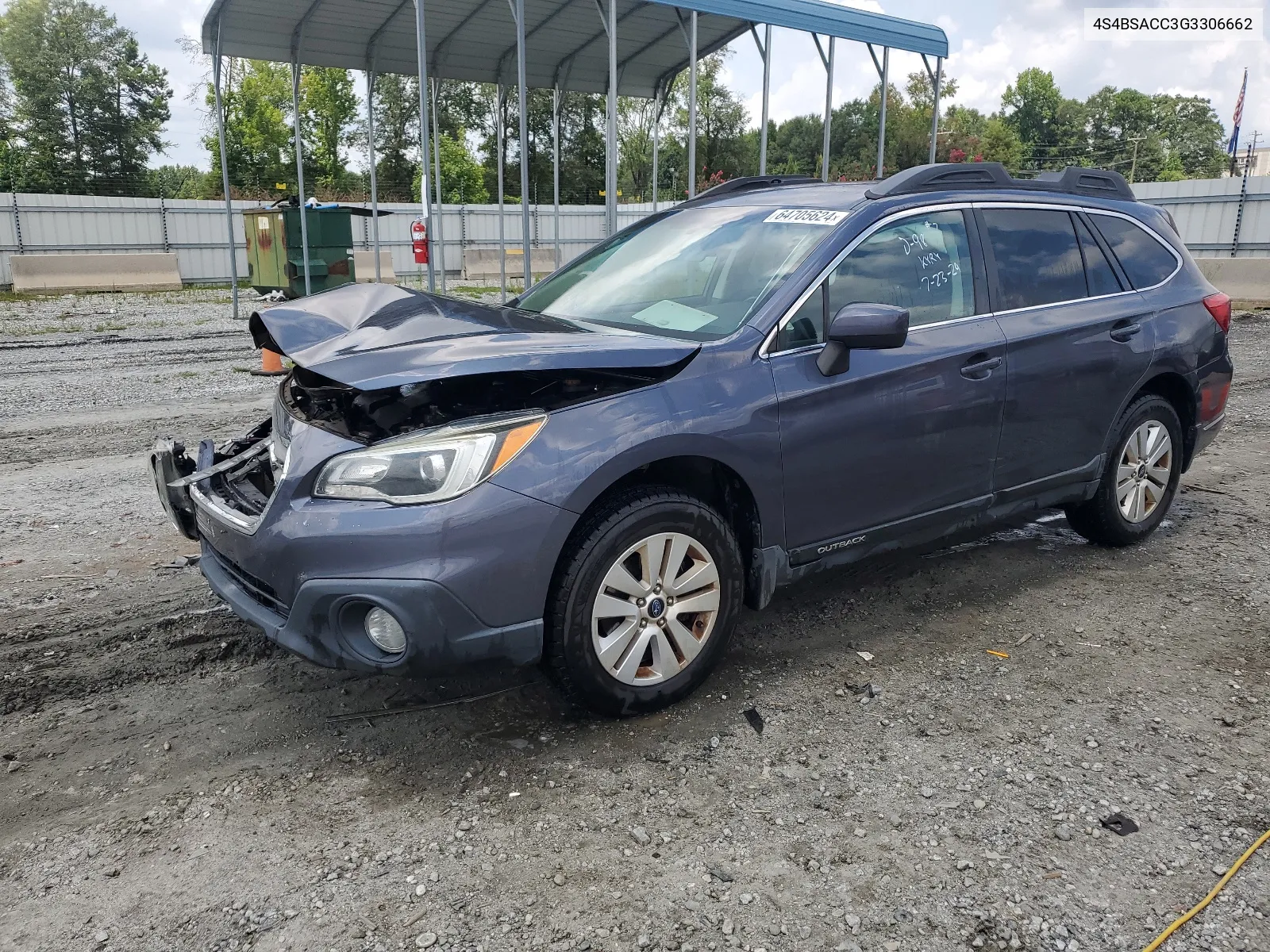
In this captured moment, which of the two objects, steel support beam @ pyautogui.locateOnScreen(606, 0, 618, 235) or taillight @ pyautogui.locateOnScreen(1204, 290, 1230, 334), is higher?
steel support beam @ pyautogui.locateOnScreen(606, 0, 618, 235)

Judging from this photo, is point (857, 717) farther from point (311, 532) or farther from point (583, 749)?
point (311, 532)

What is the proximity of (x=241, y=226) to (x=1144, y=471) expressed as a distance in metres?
28.6

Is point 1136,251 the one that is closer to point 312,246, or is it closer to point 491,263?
point 312,246

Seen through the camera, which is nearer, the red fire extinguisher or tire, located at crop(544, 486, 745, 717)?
tire, located at crop(544, 486, 745, 717)

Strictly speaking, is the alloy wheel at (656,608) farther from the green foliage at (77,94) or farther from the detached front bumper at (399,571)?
the green foliage at (77,94)

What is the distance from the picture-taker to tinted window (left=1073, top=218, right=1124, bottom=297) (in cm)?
453

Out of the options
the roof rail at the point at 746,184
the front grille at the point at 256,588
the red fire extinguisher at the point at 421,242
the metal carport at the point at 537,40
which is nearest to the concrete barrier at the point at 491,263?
the metal carport at the point at 537,40

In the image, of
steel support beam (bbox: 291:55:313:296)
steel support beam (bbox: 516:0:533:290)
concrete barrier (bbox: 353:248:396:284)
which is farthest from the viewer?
concrete barrier (bbox: 353:248:396:284)

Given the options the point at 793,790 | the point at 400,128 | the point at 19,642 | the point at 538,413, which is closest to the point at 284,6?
the point at 19,642

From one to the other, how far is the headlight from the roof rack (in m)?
1.95

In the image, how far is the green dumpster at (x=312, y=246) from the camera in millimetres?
16859

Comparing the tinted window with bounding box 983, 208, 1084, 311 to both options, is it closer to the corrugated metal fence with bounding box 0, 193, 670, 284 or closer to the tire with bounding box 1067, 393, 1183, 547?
the tire with bounding box 1067, 393, 1183, 547

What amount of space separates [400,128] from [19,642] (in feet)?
192

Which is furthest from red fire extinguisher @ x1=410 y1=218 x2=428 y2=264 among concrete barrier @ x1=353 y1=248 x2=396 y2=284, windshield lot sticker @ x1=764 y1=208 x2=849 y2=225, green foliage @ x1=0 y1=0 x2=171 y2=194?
green foliage @ x1=0 y1=0 x2=171 y2=194
